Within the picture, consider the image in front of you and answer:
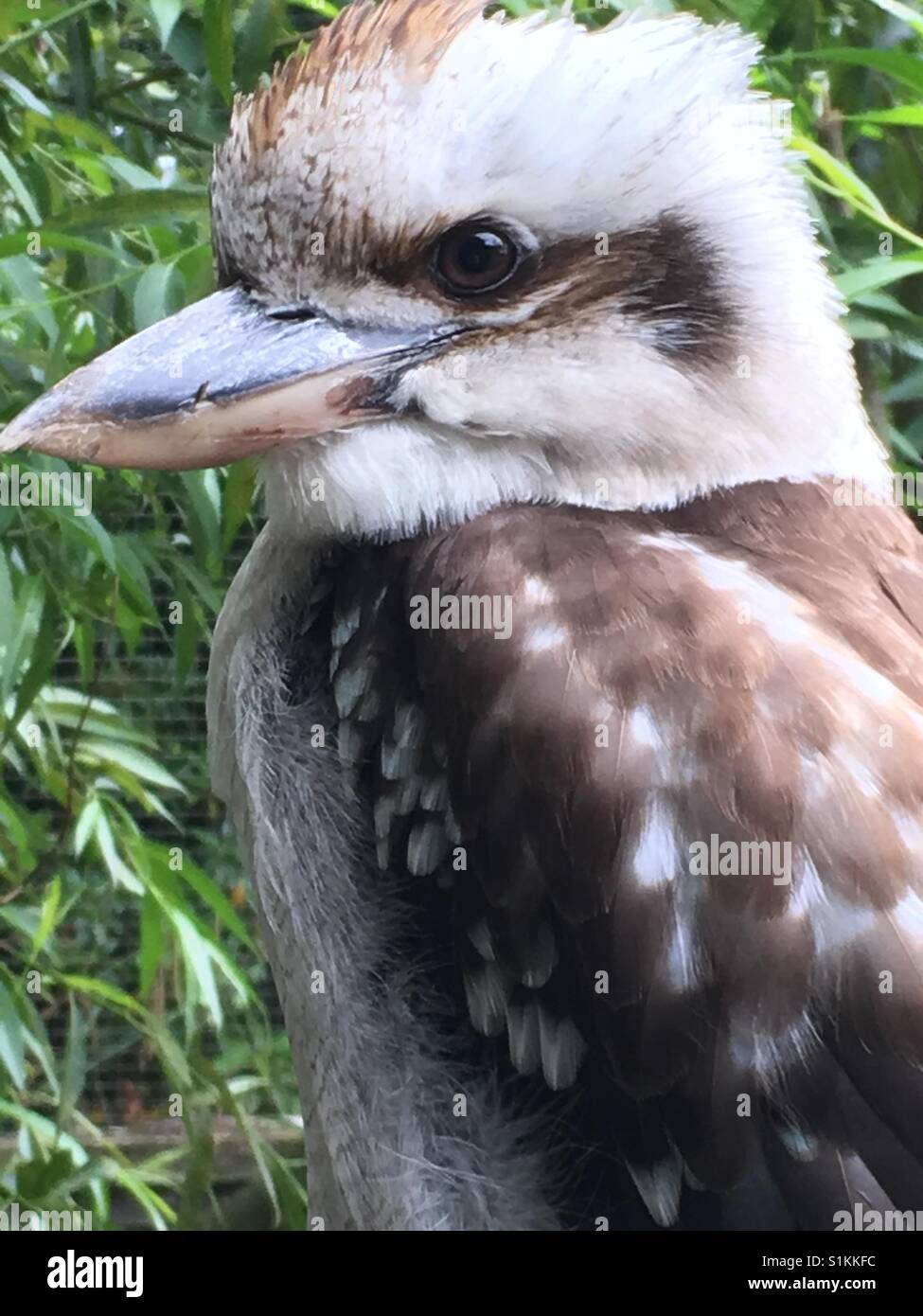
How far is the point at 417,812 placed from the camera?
0.56m

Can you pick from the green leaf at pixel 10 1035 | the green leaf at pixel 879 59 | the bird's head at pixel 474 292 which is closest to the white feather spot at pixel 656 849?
the bird's head at pixel 474 292

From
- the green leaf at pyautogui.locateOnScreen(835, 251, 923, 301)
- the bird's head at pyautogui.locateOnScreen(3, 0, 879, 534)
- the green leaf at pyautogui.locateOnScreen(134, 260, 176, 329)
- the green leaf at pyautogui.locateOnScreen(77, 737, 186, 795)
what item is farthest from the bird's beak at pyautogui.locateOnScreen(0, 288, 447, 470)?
the green leaf at pyautogui.locateOnScreen(77, 737, 186, 795)

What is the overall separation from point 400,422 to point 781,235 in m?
0.17

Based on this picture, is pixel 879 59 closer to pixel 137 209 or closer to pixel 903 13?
pixel 903 13

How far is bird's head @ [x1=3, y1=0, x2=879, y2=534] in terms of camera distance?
1.78 feet

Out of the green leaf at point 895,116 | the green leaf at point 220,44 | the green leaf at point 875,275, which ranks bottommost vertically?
the green leaf at point 875,275

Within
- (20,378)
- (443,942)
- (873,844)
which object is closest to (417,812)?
(443,942)

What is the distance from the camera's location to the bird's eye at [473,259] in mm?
543

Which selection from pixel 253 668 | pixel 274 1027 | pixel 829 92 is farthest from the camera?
pixel 274 1027

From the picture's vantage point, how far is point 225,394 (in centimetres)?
56

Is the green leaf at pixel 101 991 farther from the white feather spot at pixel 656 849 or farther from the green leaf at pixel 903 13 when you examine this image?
the green leaf at pixel 903 13

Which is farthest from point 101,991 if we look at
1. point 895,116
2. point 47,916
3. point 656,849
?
point 895,116

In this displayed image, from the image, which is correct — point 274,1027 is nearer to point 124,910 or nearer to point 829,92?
point 124,910

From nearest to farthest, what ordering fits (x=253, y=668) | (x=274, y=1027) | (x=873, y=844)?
(x=873, y=844)
(x=253, y=668)
(x=274, y=1027)
